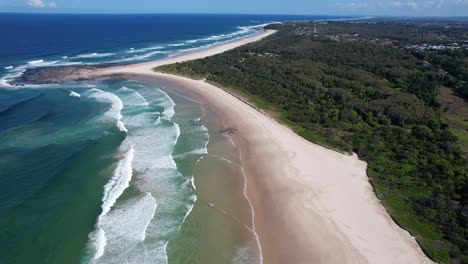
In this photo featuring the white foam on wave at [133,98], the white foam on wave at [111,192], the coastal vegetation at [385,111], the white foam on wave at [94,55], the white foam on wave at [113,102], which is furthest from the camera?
the white foam on wave at [94,55]

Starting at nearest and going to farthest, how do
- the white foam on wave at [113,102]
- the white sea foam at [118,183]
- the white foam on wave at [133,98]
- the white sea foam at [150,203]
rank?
the white sea foam at [150,203] → the white sea foam at [118,183] → the white foam on wave at [113,102] → the white foam on wave at [133,98]

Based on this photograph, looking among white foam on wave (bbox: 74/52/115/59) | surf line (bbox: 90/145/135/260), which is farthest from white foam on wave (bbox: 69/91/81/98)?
white foam on wave (bbox: 74/52/115/59)

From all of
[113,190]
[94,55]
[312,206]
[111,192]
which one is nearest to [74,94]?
[113,190]

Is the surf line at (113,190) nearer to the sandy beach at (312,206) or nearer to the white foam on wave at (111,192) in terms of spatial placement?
the white foam on wave at (111,192)

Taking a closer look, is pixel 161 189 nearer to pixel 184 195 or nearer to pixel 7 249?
pixel 184 195

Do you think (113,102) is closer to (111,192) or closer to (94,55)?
(111,192)

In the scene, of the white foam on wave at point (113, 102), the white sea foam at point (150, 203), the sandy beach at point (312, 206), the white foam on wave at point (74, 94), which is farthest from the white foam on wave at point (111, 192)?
the white foam on wave at point (74, 94)

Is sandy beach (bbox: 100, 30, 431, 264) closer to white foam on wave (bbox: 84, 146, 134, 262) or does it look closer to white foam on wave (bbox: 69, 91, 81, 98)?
white foam on wave (bbox: 84, 146, 134, 262)
